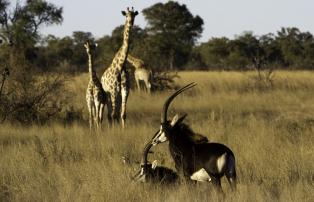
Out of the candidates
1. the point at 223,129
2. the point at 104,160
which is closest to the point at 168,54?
the point at 223,129

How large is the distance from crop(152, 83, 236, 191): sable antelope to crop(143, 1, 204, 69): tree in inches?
1583

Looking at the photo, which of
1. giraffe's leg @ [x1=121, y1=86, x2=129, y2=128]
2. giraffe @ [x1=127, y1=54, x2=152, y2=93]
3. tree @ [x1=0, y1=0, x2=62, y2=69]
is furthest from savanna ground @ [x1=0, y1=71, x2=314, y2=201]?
tree @ [x1=0, y1=0, x2=62, y2=69]

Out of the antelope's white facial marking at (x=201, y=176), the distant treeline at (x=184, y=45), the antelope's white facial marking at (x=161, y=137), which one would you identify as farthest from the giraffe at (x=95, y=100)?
the distant treeline at (x=184, y=45)

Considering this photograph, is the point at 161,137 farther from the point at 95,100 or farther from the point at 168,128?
the point at 95,100

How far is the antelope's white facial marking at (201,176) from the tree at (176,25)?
1600 inches

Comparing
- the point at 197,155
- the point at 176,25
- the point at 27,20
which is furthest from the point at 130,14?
the point at 176,25

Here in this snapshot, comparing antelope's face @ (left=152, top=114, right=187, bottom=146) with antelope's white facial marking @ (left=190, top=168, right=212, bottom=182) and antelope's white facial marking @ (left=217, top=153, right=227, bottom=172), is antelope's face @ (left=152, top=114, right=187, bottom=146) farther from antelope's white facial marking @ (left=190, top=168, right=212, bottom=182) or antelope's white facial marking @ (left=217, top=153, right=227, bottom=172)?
antelope's white facial marking @ (left=217, top=153, right=227, bottom=172)

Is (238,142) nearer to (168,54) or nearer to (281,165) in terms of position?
(281,165)

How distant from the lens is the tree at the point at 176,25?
1919 inches

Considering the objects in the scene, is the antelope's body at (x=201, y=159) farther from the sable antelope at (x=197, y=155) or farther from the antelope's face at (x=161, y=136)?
the antelope's face at (x=161, y=136)

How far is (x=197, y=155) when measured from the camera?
705 centimetres

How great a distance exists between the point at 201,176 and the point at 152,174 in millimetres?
832

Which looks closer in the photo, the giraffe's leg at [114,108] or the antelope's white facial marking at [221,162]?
the antelope's white facial marking at [221,162]

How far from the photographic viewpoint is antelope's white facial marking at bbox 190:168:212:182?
23.0ft
